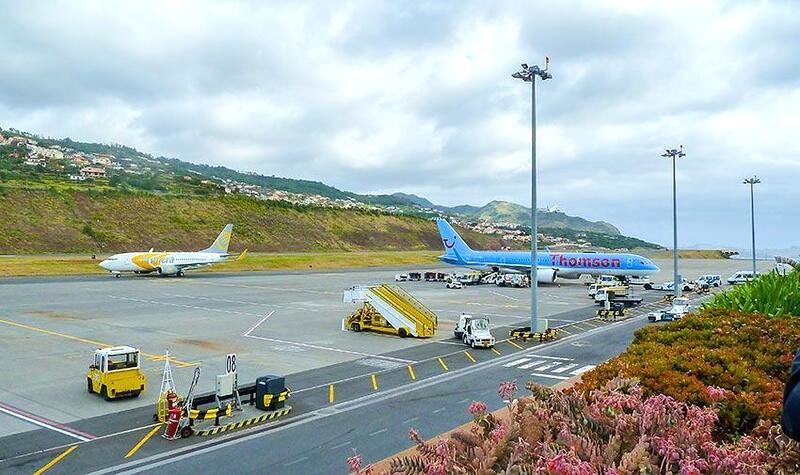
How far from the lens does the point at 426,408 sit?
18000mm

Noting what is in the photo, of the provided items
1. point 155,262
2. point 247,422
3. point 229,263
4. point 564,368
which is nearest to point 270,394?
point 247,422

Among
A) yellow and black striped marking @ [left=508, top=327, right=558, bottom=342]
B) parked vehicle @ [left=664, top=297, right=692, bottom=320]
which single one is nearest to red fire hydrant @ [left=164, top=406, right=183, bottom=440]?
yellow and black striped marking @ [left=508, top=327, right=558, bottom=342]

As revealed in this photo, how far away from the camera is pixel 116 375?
18.9 meters

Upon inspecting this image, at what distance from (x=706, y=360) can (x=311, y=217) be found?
481 feet

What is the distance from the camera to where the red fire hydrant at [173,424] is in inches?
601

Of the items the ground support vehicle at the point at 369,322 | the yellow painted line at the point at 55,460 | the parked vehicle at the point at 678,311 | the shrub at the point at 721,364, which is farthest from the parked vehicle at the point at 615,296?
the yellow painted line at the point at 55,460

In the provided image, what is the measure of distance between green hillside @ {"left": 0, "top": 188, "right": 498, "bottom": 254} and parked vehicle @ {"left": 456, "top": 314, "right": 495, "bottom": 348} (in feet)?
286

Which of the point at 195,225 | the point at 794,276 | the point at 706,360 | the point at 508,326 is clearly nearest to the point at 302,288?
the point at 508,326

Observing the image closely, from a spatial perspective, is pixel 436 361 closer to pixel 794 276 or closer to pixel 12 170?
pixel 794 276

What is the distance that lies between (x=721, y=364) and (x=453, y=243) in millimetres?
71382

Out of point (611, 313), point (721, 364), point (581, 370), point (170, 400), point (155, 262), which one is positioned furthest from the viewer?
point (155, 262)

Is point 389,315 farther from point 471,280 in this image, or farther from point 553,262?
point 553,262

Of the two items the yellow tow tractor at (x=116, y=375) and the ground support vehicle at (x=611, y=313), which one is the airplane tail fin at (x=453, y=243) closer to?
the ground support vehicle at (x=611, y=313)

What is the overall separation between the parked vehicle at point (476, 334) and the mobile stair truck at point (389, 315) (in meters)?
2.31
